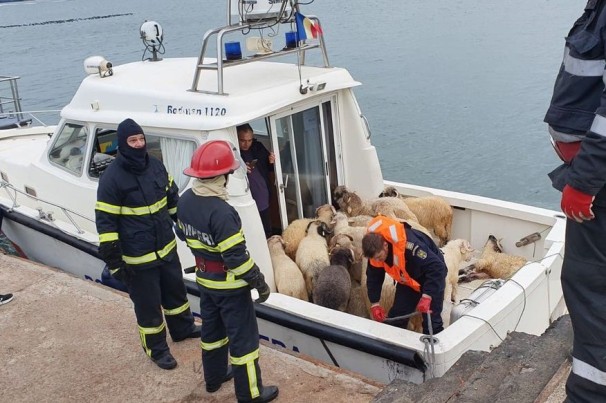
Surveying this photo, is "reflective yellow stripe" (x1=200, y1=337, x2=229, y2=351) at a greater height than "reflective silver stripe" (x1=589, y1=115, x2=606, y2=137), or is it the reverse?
"reflective silver stripe" (x1=589, y1=115, x2=606, y2=137)

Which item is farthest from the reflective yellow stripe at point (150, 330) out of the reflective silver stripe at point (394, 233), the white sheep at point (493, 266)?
the white sheep at point (493, 266)

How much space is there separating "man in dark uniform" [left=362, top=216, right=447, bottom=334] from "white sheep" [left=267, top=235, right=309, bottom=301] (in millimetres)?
873

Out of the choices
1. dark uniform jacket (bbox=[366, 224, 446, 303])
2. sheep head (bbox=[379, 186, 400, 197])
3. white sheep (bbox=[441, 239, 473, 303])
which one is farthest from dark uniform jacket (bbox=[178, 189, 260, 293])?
sheep head (bbox=[379, 186, 400, 197])

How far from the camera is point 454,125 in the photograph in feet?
56.7

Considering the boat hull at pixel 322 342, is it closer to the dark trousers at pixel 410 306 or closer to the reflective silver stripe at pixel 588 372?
the dark trousers at pixel 410 306

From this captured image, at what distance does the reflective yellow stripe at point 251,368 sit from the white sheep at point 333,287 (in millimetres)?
1407

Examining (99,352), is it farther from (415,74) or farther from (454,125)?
(415,74)

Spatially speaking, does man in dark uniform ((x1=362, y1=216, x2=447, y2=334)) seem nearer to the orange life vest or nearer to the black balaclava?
the orange life vest

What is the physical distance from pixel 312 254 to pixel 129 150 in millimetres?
2160

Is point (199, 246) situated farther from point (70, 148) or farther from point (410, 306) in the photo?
point (70, 148)

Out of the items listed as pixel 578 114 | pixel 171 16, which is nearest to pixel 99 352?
pixel 578 114

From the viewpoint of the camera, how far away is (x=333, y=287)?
512 centimetres

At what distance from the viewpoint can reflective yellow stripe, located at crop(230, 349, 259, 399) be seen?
148 inches

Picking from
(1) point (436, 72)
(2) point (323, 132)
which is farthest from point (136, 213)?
(1) point (436, 72)
